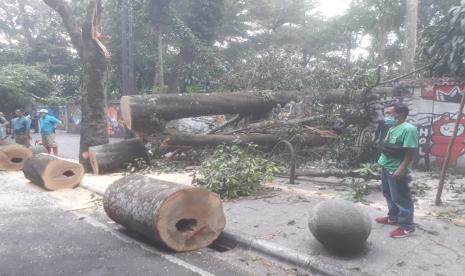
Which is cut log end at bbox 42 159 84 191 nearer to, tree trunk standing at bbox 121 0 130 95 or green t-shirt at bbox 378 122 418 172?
tree trunk standing at bbox 121 0 130 95

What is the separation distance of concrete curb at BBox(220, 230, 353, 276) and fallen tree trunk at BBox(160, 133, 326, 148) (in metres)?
5.33

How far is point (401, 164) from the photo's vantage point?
5.16 metres

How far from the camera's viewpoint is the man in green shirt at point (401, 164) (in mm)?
5129

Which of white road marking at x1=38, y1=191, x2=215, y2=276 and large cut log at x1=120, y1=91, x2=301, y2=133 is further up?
large cut log at x1=120, y1=91, x2=301, y2=133

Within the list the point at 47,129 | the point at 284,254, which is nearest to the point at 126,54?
the point at 47,129

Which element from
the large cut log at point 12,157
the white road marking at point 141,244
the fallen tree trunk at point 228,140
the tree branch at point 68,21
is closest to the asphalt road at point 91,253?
the white road marking at point 141,244

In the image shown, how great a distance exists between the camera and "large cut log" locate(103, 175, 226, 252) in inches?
199

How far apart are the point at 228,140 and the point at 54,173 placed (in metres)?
4.22

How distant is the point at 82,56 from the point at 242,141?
191 inches

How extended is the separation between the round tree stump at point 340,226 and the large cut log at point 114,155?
6719 millimetres

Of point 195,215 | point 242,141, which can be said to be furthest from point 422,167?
point 195,215

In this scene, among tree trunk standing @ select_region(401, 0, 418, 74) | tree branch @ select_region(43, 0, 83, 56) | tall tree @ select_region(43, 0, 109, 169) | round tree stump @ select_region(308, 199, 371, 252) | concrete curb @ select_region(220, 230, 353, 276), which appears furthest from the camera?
tree trunk standing @ select_region(401, 0, 418, 74)

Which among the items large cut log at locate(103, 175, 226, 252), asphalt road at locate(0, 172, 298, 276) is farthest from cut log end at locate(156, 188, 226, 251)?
asphalt road at locate(0, 172, 298, 276)

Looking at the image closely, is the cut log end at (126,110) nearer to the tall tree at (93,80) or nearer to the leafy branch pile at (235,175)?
the tall tree at (93,80)
